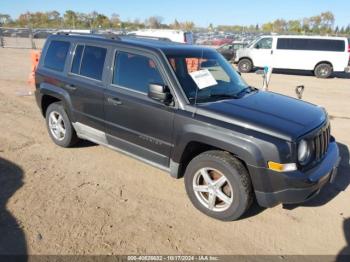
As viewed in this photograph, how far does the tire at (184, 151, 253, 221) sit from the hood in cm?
45

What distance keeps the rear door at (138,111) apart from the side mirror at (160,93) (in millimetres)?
96

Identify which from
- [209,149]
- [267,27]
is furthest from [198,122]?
[267,27]

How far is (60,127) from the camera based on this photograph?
568 cm

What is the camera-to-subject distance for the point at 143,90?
4.25 m

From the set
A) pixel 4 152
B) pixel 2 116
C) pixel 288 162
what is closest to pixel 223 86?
pixel 288 162

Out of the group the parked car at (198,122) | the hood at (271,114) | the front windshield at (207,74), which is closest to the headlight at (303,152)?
the parked car at (198,122)

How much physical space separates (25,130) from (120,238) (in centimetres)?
406

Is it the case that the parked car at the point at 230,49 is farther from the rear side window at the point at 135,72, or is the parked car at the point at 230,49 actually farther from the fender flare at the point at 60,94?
the rear side window at the point at 135,72

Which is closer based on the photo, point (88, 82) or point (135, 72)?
point (135, 72)

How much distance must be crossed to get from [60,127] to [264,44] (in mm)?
14997

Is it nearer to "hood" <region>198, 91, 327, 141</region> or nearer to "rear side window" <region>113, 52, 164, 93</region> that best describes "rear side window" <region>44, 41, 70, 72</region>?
"rear side window" <region>113, 52, 164, 93</region>

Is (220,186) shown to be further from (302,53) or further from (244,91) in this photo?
(302,53)

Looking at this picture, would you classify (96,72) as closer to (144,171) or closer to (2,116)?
(144,171)

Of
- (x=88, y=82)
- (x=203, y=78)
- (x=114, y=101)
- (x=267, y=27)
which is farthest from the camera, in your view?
(x=267, y=27)
